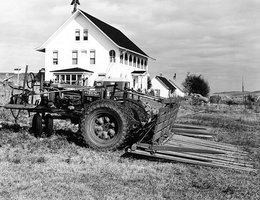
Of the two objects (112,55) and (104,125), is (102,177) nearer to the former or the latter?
(104,125)

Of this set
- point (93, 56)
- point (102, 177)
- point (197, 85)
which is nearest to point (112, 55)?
point (93, 56)

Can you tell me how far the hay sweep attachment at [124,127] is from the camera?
728 cm

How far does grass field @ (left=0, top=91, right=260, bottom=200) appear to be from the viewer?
5.03m

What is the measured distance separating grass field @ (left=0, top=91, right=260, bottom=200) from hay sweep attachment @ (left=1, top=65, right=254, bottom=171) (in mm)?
281

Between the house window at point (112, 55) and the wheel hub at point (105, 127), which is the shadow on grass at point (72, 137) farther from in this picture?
the house window at point (112, 55)

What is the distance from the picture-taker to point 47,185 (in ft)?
17.4

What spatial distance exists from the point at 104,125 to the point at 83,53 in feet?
118

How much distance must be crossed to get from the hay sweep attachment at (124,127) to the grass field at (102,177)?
281 mm

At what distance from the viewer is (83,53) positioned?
43.3m

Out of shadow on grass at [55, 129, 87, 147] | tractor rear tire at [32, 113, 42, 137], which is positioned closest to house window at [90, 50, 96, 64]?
shadow on grass at [55, 129, 87, 147]

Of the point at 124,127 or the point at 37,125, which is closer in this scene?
the point at 124,127

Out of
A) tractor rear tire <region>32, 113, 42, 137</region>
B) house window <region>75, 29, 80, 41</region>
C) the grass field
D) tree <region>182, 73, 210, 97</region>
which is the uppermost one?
house window <region>75, 29, 80, 41</region>

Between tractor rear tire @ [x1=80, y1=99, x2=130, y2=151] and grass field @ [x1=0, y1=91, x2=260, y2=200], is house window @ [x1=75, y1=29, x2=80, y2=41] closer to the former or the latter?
grass field @ [x1=0, y1=91, x2=260, y2=200]

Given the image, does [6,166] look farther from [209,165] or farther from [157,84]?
[157,84]
